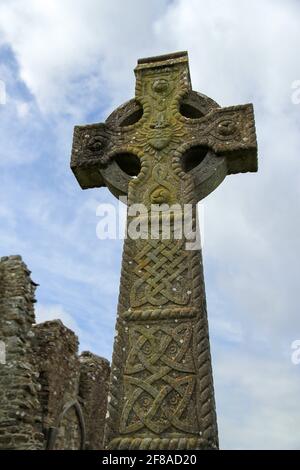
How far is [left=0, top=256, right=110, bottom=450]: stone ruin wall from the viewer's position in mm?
8734

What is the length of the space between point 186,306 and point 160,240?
2.13ft

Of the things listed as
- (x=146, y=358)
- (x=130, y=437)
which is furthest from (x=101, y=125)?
(x=130, y=437)

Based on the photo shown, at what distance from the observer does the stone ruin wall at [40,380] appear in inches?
344

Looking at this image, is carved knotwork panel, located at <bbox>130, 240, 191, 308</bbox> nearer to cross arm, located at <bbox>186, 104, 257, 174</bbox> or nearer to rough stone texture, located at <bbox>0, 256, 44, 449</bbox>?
cross arm, located at <bbox>186, 104, 257, 174</bbox>

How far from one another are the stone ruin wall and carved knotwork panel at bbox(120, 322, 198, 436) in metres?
6.18

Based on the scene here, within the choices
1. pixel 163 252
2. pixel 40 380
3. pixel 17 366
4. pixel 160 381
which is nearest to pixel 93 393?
pixel 40 380

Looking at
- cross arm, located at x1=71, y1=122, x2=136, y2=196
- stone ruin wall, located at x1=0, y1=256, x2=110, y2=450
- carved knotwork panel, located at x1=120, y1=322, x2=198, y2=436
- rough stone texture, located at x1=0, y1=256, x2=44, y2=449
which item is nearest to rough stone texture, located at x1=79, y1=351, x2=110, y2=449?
stone ruin wall, located at x1=0, y1=256, x2=110, y2=450

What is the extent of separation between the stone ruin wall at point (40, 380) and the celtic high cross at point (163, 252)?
226 inches

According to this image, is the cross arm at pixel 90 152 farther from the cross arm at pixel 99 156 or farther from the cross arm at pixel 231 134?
the cross arm at pixel 231 134

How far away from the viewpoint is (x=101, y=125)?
4.68 meters

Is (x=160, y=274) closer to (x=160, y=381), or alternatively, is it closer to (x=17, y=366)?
(x=160, y=381)

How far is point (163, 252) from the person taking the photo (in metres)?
3.80

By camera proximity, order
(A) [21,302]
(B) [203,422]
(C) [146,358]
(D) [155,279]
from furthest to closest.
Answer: (A) [21,302]
(D) [155,279]
(C) [146,358]
(B) [203,422]

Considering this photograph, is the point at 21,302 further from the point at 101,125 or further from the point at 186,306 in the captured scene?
the point at 186,306
